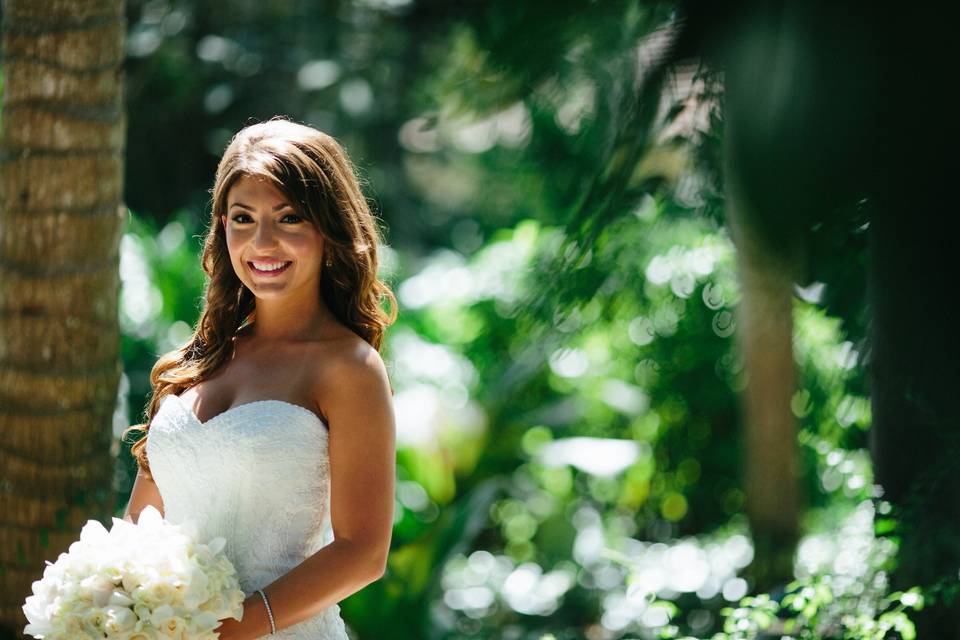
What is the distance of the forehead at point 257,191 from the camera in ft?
7.84

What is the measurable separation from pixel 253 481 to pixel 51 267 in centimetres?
160

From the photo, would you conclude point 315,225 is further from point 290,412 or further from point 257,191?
point 290,412

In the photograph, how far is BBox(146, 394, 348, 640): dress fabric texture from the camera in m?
2.31

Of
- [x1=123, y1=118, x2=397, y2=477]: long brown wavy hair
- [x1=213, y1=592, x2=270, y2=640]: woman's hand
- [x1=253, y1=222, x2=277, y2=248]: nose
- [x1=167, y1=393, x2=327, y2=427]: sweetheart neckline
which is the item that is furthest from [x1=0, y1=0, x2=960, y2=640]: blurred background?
[x1=213, y1=592, x2=270, y2=640]: woman's hand

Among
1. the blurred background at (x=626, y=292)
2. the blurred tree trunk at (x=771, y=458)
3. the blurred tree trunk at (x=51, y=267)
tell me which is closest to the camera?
the blurred background at (x=626, y=292)

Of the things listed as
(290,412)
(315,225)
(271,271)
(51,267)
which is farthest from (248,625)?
(51,267)

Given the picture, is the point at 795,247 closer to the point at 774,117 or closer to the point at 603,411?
the point at 774,117

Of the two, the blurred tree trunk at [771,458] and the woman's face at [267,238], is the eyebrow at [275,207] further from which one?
the blurred tree trunk at [771,458]

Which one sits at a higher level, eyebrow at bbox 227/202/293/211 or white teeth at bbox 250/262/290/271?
eyebrow at bbox 227/202/293/211

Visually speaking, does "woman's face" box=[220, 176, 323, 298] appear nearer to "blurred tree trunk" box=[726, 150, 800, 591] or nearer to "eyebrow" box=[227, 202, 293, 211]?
"eyebrow" box=[227, 202, 293, 211]

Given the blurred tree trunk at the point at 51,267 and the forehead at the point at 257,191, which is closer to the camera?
the forehead at the point at 257,191

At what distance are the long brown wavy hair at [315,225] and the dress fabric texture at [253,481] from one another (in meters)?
0.24

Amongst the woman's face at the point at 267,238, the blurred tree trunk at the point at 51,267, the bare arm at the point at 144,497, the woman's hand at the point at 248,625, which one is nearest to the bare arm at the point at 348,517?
the woman's hand at the point at 248,625

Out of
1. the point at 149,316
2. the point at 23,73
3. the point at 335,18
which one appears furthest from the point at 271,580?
the point at 335,18
